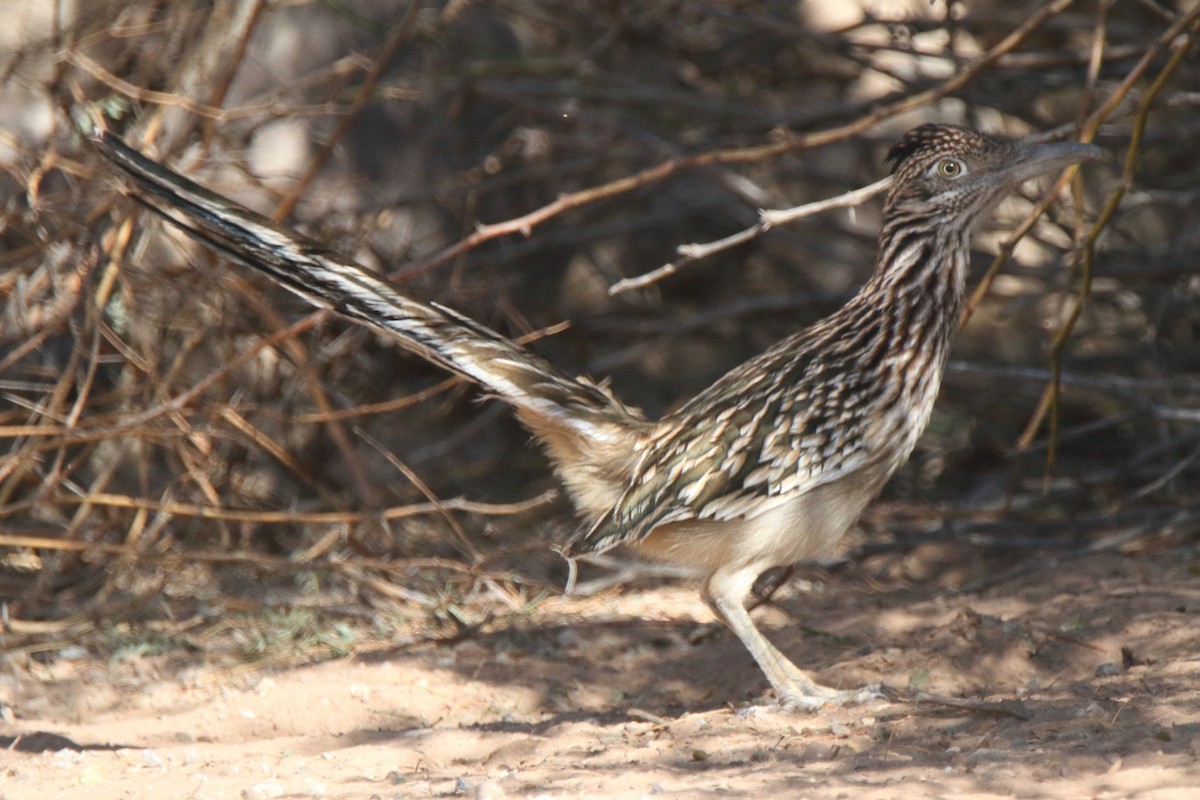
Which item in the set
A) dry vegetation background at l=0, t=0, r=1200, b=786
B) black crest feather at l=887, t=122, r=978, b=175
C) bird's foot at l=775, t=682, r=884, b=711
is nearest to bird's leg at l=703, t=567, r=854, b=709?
bird's foot at l=775, t=682, r=884, b=711

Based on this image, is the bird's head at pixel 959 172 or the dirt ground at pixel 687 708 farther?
the bird's head at pixel 959 172

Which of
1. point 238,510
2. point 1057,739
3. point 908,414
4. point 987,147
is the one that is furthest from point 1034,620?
point 238,510

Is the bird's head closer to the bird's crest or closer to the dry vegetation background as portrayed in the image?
the bird's crest

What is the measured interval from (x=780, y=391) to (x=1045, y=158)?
111cm

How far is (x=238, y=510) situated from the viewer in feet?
20.0

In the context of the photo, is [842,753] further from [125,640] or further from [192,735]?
[125,640]

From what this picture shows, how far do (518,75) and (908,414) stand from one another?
12.9ft

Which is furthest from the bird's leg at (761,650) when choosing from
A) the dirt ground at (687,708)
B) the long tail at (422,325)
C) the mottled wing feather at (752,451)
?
the long tail at (422,325)

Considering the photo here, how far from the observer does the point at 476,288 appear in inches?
246

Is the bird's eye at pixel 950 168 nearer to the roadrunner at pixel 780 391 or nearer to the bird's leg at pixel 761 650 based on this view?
the roadrunner at pixel 780 391

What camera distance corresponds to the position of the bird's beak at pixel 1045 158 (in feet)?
13.4

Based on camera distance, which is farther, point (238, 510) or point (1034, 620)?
point (238, 510)

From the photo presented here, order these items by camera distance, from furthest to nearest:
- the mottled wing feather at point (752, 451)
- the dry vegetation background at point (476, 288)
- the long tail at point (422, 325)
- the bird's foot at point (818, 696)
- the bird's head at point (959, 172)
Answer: the dry vegetation background at point (476, 288) → the bird's head at point (959, 172) → the mottled wing feather at point (752, 451) → the bird's foot at point (818, 696) → the long tail at point (422, 325)

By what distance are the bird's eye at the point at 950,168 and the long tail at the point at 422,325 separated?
1.33 m
